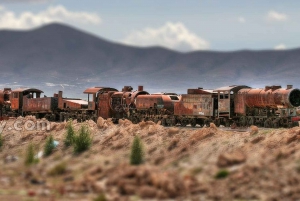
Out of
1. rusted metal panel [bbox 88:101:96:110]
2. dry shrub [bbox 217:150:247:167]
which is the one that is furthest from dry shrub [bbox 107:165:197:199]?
rusted metal panel [bbox 88:101:96:110]

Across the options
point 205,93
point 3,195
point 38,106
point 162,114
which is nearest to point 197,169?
point 3,195

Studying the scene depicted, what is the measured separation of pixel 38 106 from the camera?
229 ft

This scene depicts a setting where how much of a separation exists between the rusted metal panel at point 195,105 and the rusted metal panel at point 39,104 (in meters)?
18.0

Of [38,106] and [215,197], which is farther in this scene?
[38,106]

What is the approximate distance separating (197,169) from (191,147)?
32.7 feet

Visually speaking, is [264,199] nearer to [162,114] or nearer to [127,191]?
[127,191]

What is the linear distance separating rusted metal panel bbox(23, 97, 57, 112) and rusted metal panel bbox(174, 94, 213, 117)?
18.0 m

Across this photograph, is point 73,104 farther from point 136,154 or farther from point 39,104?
point 136,154

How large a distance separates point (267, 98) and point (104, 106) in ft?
65.4

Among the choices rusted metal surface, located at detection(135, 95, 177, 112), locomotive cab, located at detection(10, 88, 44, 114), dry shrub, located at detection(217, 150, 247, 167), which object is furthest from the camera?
locomotive cab, located at detection(10, 88, 44, 114)

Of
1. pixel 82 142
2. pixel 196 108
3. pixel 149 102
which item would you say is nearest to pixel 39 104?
pixel 149 102

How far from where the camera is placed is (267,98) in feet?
158

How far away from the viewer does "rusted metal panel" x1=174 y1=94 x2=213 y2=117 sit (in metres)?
52.2

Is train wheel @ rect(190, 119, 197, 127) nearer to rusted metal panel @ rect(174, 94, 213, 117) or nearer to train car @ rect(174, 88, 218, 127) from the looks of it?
train car @ rect(174, 88, 218, 127)
